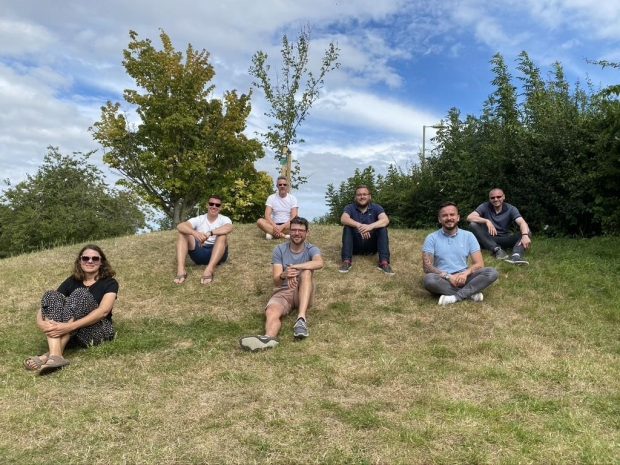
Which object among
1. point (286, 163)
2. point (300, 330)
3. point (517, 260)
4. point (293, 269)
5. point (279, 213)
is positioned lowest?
point (300, 330)

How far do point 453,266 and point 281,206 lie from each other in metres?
4.43

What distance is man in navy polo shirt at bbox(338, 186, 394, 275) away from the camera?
8602 mm

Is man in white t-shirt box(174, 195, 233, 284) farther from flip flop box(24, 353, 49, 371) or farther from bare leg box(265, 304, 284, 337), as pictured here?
flip flop box(24, 353, 49, 371)

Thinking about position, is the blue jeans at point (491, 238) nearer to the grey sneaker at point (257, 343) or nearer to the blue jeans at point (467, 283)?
the blue jeans at point (467, 283)

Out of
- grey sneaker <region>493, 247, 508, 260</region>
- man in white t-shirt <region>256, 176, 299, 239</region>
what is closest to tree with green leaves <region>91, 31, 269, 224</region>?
man in white t-shirt <region>256, 176, 299, 239</region>

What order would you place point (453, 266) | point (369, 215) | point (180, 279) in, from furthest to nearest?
point (369, 215), point (180, 279), point (453, 266)

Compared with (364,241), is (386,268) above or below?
below

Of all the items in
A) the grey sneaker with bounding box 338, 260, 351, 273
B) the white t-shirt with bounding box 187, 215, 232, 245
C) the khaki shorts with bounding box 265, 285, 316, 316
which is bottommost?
the khaki shorts with bounding box 265, 285, 316, 316

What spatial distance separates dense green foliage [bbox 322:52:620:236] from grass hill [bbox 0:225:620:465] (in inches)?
102

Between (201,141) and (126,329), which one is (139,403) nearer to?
(126,329)

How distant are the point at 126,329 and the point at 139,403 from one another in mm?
2486

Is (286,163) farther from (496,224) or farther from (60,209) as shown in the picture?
(60,209)

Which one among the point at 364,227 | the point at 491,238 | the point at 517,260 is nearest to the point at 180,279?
the point at 364,227

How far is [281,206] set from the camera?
10570 millimetres
